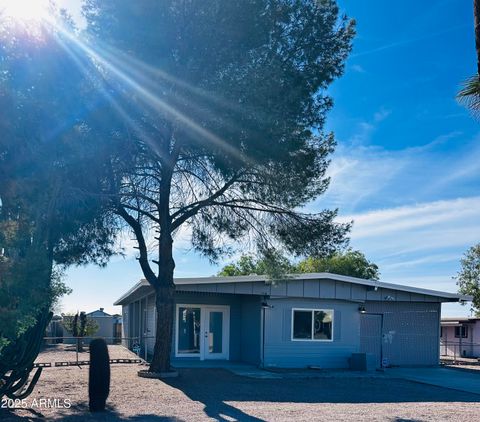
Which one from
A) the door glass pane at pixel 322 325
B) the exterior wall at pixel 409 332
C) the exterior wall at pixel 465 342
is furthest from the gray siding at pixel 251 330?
the exterior wall at pixel 465 342

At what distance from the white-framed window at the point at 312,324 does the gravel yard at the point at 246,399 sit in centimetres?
408

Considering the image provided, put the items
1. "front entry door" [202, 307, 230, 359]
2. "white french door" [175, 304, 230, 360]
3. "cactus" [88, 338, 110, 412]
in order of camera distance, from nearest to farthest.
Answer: "cactus" [88, 338, 110, 412] < "white french door" [175, 304, 230, 360] < "front entry door" [202, 307, 230, 359]

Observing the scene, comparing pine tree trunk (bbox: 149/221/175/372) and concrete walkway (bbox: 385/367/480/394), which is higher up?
pine tree trunk (bbox: 149/221/175/372)

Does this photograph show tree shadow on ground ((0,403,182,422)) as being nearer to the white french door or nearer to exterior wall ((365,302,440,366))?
the white french door

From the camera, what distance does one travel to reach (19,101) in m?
9.14

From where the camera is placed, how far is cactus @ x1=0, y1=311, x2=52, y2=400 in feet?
33.8

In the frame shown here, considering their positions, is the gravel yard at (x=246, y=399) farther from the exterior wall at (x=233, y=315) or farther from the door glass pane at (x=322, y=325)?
the exterior wall at (x=233, y=315)

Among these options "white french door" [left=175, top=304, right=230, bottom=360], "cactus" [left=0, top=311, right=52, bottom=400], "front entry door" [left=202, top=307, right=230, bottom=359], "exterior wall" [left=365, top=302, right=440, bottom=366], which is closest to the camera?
"cactus" [left=0, top=311, right=52, bottom=400]

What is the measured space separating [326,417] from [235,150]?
247 inches

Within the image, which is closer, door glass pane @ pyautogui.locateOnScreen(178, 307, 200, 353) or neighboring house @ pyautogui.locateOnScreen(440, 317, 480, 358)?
door glass pane @ pyautogui.locateOnScreen(178, 307, 200, 353)

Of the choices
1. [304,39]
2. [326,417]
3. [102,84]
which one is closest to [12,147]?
[102,84]

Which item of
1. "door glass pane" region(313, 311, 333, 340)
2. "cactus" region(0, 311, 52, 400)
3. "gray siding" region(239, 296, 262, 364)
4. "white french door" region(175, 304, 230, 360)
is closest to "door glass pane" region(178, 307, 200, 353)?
"white french door" region(175, 304, 230, 360)

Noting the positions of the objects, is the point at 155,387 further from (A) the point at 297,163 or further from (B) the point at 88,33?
(B) the point at 88,33

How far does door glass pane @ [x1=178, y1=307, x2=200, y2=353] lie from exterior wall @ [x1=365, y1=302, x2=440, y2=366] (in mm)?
6796
